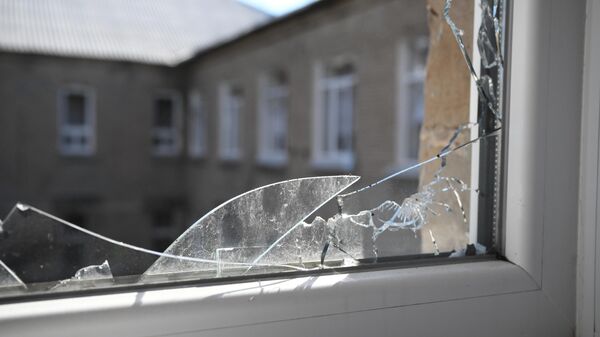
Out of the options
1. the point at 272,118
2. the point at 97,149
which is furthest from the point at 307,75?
the point at 97,149

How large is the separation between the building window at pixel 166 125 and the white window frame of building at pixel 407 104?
9.71 m

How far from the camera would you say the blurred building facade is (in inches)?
352

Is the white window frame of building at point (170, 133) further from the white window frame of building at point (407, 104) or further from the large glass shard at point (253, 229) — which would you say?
the large glass shard at point (253, 229)

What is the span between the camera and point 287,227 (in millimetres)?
876

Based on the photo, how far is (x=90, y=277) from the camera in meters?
0.73

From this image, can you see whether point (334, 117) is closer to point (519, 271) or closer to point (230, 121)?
point (230, 121)

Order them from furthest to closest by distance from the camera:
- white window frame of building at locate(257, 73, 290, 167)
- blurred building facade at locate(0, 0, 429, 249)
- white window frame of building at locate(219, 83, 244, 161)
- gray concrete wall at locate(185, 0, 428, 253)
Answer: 1. white window frame of building at locate(219, 83, 244, 161)
2. white window frame of building at locate(257, 73, 290, 167)
3. blurred building facade at locate(0, 0, 429, 249)
4. gray concrete wall at locate(185, 0, 428, 253)

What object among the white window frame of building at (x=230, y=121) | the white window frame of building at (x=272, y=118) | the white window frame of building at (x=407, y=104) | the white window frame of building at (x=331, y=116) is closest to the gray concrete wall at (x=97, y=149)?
the white window frame of building at (x=230, y=121)

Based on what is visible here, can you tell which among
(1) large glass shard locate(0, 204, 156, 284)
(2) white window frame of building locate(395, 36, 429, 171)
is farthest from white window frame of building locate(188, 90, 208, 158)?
(1) large glass shard locate(0, 204, 156, 284)

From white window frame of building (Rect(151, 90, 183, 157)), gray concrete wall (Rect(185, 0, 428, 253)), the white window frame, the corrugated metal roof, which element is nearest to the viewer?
the white window frame

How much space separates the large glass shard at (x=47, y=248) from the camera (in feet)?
2.28

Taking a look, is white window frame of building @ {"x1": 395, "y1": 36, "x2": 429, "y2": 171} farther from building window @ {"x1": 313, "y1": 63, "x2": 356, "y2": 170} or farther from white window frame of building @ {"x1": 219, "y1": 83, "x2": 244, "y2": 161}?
white window frame of building @ {"x1": 219, "y1": 83, "x2": 244, "y2": 161}

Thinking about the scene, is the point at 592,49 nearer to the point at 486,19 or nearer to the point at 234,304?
the point at 486,19

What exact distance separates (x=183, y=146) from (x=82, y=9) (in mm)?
5140
